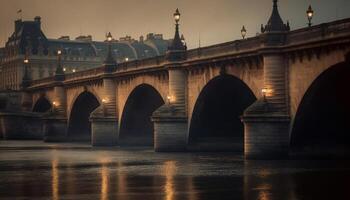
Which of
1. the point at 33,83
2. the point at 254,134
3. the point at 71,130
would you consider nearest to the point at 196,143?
the point at 254,134

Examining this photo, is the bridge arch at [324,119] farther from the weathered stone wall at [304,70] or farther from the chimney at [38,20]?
the chimney at [38,20]

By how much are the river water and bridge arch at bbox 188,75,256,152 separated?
35.5ft

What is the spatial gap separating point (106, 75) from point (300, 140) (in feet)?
140

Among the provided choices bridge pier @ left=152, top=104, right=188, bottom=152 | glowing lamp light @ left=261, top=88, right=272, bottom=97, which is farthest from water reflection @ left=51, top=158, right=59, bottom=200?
glowing lamp light @ left=261, top=88, right=272, bottom=97

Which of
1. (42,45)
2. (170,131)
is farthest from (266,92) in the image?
(42,45)

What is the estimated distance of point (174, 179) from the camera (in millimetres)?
45812

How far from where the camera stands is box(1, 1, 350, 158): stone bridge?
56938 mm

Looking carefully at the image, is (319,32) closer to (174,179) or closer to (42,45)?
(174,179)

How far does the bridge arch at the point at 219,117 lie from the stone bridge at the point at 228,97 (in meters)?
0.10

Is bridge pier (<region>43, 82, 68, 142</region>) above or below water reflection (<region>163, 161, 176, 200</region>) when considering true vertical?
above

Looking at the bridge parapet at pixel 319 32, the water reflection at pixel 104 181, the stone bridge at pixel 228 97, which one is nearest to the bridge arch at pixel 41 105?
the stone bridge at pixel 228 97

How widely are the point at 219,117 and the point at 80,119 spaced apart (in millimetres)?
45528

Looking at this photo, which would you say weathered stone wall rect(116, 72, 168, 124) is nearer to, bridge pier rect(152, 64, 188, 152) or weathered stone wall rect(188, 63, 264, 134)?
bridge pier rect(152, 64, 188, 152)

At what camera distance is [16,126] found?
419ft
